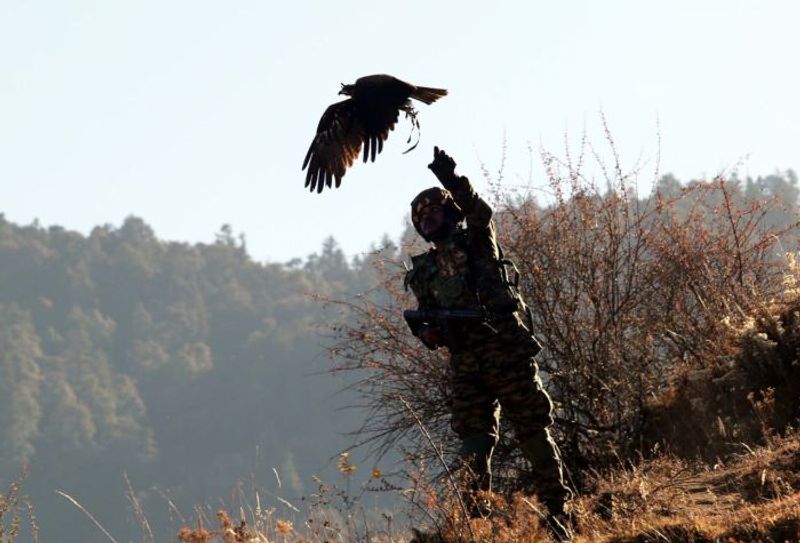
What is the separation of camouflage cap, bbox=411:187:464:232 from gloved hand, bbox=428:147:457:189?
0.59 ft

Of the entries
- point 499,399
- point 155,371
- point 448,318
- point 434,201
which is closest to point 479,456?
point 499,399

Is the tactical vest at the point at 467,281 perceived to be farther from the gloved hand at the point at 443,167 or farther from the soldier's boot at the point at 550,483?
the soldier's boot at the point at 550,483

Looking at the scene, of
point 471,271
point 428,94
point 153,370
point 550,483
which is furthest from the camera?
point 153,370

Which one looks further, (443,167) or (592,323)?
(592,323)

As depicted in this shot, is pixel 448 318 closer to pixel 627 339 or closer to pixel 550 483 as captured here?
pixel 550 483

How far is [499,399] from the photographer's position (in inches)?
218

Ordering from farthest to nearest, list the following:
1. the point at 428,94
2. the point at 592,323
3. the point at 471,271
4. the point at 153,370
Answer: the point at 153,370
the point at 592,323
the point at 428,94
the point at 471,271

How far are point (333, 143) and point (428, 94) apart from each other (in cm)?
67

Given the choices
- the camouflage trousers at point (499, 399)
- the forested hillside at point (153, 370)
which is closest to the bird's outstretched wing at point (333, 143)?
the camouflage trousers at point (499, 399)

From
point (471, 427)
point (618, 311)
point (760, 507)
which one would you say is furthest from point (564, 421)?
point (760, 507)

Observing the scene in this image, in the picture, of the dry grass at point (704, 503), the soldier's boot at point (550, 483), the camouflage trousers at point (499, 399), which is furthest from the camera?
the camouflage trousers at point (499, 399)

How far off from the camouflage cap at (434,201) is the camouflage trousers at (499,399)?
609mm

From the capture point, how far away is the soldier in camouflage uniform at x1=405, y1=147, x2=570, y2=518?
17.9 feet

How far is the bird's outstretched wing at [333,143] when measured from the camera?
6.79 m
